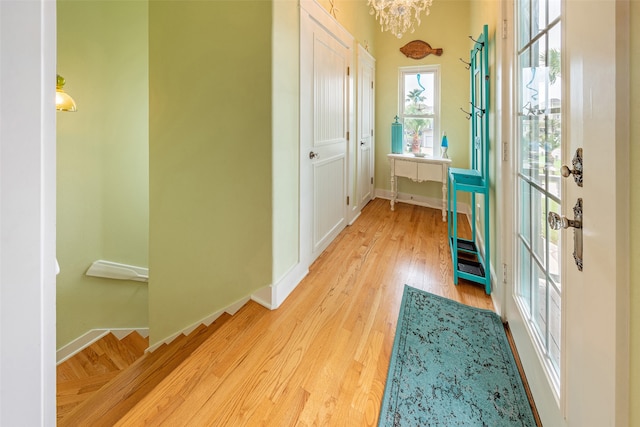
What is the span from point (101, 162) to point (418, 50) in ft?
14.3

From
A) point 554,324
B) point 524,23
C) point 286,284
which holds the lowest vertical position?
point 286,284

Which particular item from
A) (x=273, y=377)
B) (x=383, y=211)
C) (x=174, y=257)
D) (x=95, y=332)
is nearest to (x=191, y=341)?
(x=174, y=257)

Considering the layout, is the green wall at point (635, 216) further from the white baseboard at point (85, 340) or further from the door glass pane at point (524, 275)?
the white baseboard at point (85, 340)

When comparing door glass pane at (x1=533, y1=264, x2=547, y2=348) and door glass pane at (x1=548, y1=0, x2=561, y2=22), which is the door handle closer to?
door glass pane at (x1=533, y1=264, x2=547, y2=348)

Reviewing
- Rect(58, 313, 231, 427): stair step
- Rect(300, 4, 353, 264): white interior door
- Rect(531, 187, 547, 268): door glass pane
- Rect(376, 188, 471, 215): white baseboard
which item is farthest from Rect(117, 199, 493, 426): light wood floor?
Rect(376, 188, 471, 215): white baseboard

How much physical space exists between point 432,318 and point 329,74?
228 cm

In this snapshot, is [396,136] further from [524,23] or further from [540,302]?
[540,302]

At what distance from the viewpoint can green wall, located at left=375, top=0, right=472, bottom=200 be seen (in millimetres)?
4293

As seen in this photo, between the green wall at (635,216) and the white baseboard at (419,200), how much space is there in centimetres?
400

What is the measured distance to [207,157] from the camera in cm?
228

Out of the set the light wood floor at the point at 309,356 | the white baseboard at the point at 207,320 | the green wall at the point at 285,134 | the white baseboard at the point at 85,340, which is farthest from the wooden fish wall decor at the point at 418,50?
the white baseboard at the point at 85,340

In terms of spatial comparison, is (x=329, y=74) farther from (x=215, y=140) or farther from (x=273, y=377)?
(x=273, y=377)

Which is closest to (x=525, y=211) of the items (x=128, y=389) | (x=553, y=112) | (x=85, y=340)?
(x=553, y=112)

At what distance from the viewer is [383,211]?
177 inches
